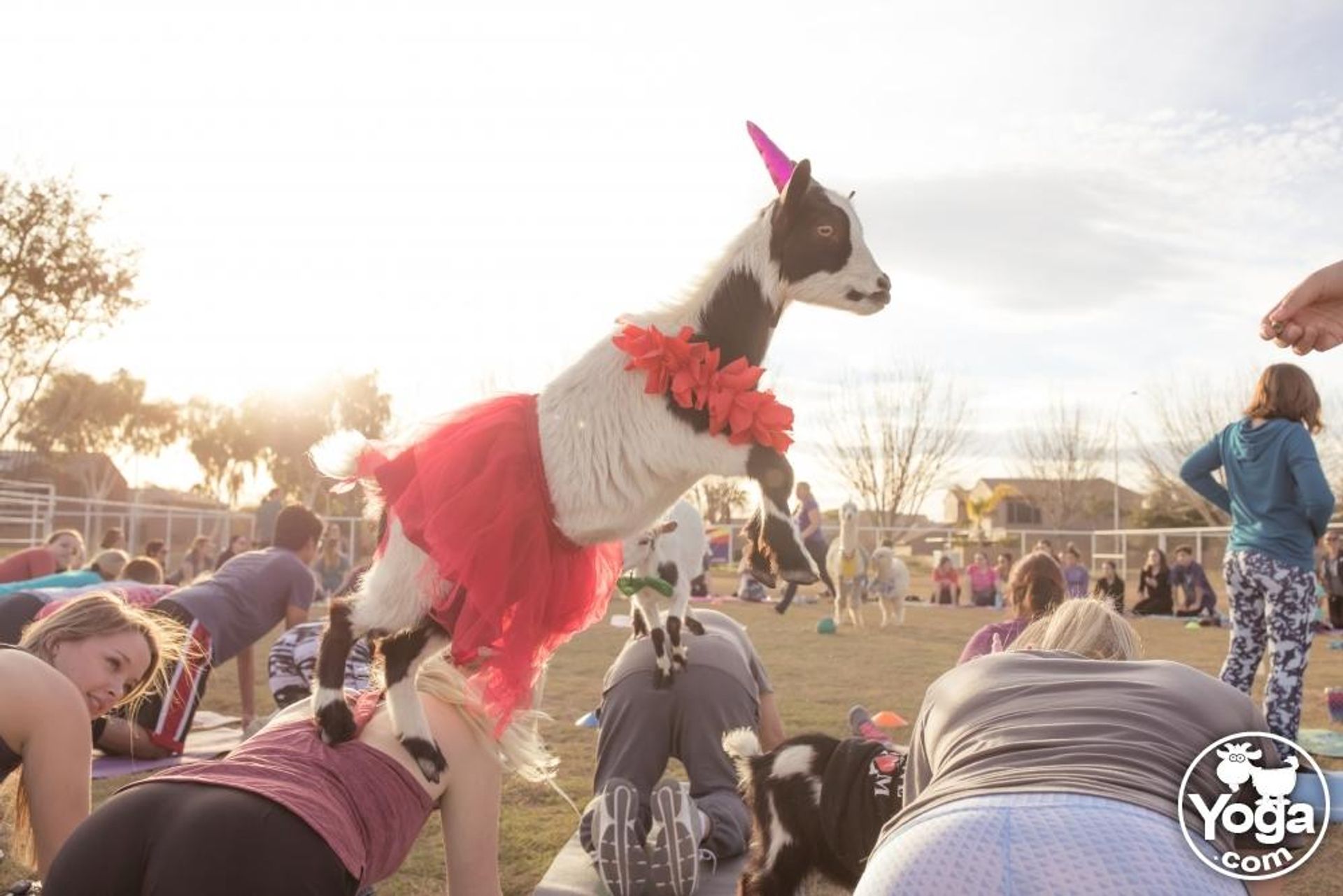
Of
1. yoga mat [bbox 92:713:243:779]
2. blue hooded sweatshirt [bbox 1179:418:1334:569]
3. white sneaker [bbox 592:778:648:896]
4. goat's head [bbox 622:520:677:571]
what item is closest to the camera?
white sneaker [bbox 592:778:648:896]

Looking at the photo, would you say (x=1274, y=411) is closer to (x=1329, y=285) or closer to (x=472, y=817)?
(x=1329, y=285)

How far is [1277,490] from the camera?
4.72 m

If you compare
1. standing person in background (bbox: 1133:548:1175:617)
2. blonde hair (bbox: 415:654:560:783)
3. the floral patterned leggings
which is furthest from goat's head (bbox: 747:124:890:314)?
standing person in background (bbox: 1133:548:1175:617)

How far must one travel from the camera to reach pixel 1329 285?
7.45 feet

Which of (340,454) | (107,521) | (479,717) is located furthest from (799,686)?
(107,521)

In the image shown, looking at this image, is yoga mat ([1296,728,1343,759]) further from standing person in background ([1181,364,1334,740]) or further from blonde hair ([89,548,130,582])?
blonde hair ([89,548,130,582])

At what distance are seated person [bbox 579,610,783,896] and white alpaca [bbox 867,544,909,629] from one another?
11.8m

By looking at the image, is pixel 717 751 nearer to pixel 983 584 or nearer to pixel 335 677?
pixel 335 677

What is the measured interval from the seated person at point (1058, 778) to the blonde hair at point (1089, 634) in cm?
27

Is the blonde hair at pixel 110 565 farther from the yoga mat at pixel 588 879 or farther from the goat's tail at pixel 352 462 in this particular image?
the goat's tail at pixel 352 462

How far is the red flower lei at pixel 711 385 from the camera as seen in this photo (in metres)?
2.25

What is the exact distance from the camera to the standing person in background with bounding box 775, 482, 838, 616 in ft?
7.77

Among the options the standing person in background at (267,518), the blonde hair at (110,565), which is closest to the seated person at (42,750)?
the blonde hair at (110,565)
